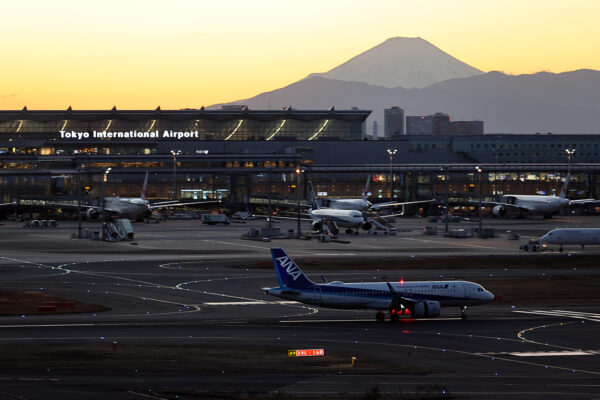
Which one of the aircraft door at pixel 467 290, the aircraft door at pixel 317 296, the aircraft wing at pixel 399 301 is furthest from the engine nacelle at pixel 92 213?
the aircraft door at pixel 467 290

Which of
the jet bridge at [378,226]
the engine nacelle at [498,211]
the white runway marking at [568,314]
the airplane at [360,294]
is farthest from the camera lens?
the engine nacelle at [498,211]

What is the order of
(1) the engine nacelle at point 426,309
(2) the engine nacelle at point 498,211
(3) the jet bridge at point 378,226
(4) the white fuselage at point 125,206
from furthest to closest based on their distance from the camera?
(2) the engine nacelle at point 498,211, (4) the white fuselage at point 125,206, (3) the jet bridge at point 378,226, (1) the engine nacelle at point 426,309

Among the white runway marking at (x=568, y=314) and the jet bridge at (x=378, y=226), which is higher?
the jet bridge at (x=378, y=226)

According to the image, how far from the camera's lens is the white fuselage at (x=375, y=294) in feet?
210

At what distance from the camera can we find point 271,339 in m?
56.8

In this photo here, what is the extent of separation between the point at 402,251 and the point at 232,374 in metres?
76.0

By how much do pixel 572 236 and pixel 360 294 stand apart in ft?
222

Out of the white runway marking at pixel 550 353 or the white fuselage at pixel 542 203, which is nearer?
the white runway marking at pixel 550 353

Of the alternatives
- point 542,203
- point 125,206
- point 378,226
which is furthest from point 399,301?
point 542,203

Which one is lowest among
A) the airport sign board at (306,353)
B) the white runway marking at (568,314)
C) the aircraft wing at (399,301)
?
the white runway marking at (568,314)

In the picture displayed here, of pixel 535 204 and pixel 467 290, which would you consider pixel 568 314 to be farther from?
pixel 535 204

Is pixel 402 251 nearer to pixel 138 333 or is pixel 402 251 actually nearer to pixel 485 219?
pixel 138 333

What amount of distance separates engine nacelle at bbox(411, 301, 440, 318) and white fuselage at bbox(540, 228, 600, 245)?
206 ft

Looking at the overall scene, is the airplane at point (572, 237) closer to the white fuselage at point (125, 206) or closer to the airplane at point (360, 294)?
the airplane at point (360, 294)
